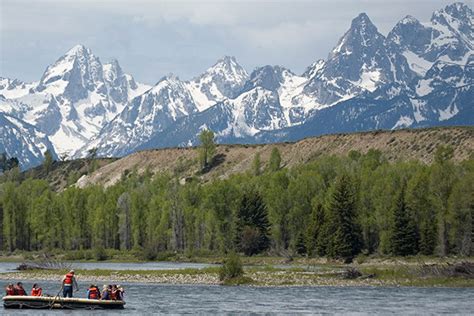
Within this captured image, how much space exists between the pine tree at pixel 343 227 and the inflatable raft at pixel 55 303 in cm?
6129

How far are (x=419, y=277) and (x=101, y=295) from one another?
3990 centimetres

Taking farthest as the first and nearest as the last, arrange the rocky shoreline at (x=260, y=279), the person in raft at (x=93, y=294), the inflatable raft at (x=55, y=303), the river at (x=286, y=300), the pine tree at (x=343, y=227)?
the pine tree at (x=343, y=227)
the rocky shoreline at (x=260, y=279)
the person in raft at (x=93, y=294)
the inflatable raft at (x=55, y=303)
the river at (x=286, y=300)

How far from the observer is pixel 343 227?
148750mm

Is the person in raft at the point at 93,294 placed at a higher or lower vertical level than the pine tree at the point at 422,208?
lower

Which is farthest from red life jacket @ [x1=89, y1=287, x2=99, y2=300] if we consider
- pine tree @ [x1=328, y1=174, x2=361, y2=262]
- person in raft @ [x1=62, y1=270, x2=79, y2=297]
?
pine tree @ [x1=328, y1=174, x2=361, y2=262]

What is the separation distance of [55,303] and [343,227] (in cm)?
6435

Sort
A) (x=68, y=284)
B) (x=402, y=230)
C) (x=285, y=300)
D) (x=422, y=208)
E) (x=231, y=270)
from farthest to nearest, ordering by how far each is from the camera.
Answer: (x=422, y=208), (x=402, y=230), (x=231, y=270), (x=285, y=300), (x=68, y=284)

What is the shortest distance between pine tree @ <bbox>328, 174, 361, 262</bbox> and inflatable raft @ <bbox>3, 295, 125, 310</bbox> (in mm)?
61293

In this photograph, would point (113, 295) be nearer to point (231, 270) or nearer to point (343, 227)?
point (231, 270)

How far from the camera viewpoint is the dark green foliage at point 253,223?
17225cm

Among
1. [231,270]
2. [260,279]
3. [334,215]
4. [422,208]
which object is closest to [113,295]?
[231,270]

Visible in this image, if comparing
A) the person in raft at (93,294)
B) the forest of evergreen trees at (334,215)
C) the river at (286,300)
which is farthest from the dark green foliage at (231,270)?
the forest of evergreen trees at (334,215)

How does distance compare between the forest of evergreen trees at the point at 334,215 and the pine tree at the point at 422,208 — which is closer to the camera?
the forest of evergreen trees at the point at 334,215

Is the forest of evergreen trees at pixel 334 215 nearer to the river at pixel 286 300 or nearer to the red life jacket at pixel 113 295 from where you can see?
the river at pixel 286 300
